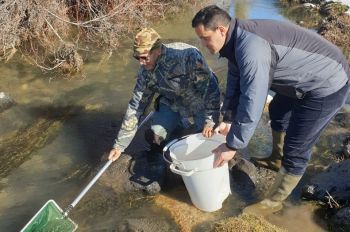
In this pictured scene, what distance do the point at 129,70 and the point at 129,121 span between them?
145 inches

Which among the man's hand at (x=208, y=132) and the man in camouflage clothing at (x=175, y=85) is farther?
the man in camouflage clothing at (x=175, y=85)

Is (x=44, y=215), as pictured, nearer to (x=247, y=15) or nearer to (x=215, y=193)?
(x=215, y=193)

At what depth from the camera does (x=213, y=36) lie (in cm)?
301

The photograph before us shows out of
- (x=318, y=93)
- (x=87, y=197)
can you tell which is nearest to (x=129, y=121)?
(x=87, y=197)

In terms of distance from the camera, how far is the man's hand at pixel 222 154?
333 cm

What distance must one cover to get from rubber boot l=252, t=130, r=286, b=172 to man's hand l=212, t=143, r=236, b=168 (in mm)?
1192

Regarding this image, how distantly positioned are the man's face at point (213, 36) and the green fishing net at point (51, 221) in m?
1.92

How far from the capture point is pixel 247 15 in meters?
11.4

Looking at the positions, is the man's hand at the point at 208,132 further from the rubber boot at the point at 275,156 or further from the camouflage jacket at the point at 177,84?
the rubber boot at the point at 275,156

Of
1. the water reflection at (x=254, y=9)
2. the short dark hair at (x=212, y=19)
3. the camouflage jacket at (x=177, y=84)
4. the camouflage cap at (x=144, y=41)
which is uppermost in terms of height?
the short dark hair at (x=212, y=19)

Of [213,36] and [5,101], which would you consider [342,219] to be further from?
[5,101]

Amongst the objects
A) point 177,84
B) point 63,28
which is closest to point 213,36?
point 177,84

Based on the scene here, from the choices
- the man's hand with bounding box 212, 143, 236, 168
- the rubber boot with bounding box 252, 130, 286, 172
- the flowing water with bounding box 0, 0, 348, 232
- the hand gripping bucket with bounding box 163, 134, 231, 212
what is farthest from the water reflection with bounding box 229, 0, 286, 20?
the man's hand with bounding box 212, 143, 236, 168

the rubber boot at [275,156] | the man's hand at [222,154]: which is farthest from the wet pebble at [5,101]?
the man's hand at [222,154]
